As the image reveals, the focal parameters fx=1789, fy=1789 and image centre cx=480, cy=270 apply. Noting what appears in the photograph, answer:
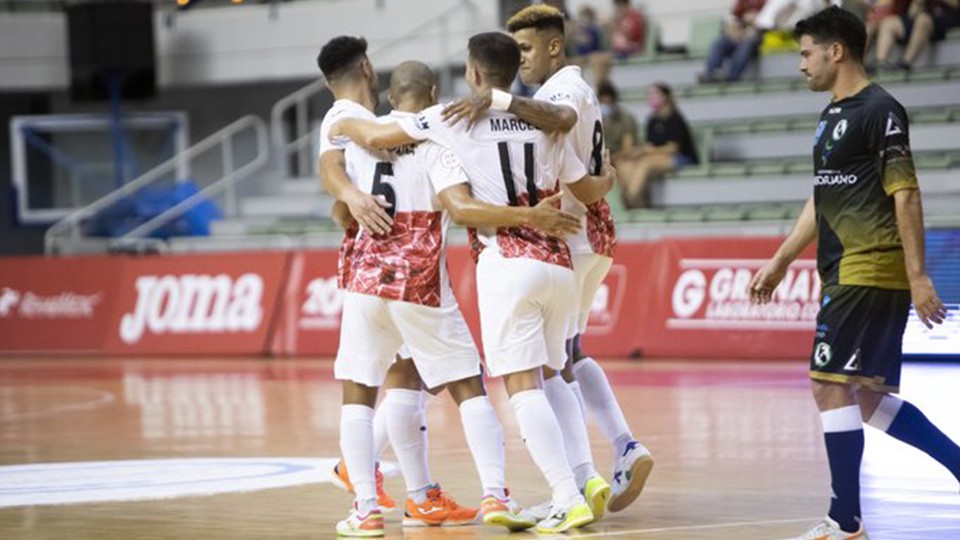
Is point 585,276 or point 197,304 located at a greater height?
point 585,276

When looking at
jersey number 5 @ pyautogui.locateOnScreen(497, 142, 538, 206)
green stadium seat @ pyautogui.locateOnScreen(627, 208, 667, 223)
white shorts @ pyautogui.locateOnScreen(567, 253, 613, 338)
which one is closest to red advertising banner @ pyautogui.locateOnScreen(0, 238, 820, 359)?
green stadium seat @ pyautogui.locateOnScreen(627, 208, 667, 223)

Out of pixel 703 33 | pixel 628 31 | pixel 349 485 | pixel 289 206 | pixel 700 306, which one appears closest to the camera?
pixel 349 485

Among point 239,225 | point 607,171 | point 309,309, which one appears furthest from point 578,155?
point 239,225

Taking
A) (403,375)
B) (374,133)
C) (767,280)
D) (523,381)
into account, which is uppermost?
(374,133)

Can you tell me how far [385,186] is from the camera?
7777mm

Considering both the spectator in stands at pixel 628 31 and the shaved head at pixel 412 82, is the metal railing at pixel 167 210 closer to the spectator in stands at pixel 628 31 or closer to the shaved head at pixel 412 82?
the spectator in stands at pixel 628 31

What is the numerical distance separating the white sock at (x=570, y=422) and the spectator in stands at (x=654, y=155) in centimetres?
1346

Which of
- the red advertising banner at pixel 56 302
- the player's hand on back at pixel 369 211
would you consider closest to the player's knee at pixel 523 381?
the player's hand on back at pixel 369 211

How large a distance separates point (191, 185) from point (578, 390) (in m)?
20.7

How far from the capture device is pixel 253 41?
28891mm

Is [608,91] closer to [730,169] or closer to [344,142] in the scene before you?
[730,169]

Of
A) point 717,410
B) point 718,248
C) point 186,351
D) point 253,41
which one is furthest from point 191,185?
point 717,410

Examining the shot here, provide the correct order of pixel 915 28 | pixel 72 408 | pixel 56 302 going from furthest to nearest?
pixel 56 302 → pixel 915 28 → pixel 72 408

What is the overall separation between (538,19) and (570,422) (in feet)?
5.88
